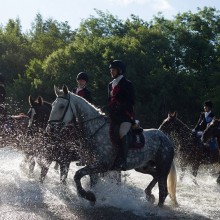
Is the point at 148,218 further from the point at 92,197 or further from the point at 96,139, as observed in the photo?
the point at 96,139

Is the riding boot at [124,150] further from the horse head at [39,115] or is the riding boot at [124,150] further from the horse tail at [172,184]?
the horse head at [39,115]

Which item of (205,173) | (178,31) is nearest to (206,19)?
(178,31)

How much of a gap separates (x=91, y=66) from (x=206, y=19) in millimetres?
14715

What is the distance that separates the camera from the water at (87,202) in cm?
948

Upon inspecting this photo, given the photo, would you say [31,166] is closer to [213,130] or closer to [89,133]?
[89,133]

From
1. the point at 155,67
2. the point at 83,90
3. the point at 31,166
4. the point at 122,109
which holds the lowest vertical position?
the point at 31,166

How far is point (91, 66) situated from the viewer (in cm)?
4006

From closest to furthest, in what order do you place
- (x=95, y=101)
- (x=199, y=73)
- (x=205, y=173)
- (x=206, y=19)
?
1. (x=205, y=173)
2. (x=95, y=101)
3. (x=199, y=73)
4. (x=206, y=19)

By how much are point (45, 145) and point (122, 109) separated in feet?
9.71

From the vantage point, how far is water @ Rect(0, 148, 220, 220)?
9.48 meters

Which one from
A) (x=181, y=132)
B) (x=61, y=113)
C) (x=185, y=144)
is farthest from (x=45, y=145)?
(x=185, y=144)

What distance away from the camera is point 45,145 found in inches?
476

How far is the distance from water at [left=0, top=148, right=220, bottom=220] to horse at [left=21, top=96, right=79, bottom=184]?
0.54 meters

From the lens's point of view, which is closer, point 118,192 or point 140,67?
point 118,192
